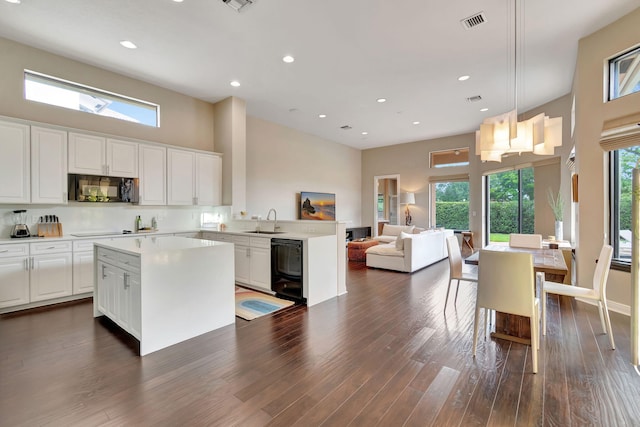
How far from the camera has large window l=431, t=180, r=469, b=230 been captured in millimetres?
8875

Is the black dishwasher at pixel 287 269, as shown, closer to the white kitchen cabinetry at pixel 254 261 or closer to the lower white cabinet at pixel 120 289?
the white kitchen cabinetry at pixel 254 261

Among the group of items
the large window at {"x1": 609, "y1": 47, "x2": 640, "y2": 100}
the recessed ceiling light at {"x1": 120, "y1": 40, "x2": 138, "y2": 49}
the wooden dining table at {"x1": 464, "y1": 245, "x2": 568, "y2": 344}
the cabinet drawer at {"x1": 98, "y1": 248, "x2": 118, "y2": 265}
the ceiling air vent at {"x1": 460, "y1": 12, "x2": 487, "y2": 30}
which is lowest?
the wooden dining table at {"x1": 464, "y1": 245, "x2": 568, "y2": 344}

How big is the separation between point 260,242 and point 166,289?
1743 millimetres

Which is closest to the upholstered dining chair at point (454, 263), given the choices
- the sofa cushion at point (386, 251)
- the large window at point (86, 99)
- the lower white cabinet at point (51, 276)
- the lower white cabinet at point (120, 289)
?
the sofa cushion at point (386, 251)

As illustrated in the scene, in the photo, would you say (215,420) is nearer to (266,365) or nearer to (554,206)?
(266,365)

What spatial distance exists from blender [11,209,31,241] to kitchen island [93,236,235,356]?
52.5 inches

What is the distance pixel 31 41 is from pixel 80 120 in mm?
1044

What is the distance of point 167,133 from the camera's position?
5273 mm

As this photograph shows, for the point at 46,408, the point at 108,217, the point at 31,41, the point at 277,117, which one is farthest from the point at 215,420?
the point at 277,117

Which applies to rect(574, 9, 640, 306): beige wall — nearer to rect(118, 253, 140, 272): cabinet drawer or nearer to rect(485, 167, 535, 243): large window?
rect(485, 167, 535, 243): large window

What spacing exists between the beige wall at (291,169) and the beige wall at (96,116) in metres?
1.33

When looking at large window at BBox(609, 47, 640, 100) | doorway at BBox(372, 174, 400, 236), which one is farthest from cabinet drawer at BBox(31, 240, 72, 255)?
doorway at BBox(372, 174, 400, 236)

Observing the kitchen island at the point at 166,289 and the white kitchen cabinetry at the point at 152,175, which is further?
the white kitchen cabinetry at the point at 152,175

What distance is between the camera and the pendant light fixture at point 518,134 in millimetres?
3201
